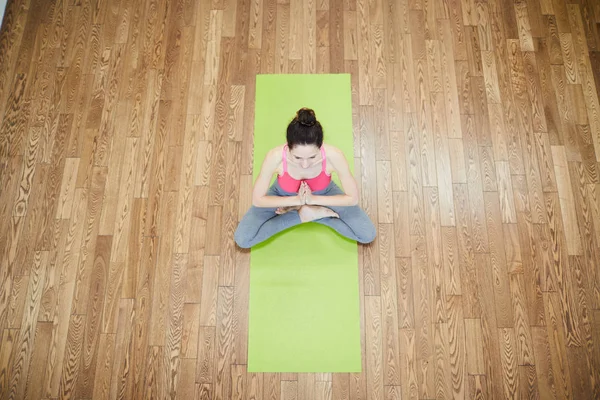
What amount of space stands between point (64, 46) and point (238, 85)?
119cm

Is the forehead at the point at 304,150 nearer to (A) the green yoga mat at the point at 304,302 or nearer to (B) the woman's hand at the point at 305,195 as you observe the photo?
(B) the woman's hand at the point at 305,195

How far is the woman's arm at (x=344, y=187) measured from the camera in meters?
2.01

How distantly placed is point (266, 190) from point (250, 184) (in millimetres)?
419

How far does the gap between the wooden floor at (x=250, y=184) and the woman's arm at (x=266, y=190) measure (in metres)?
0.38

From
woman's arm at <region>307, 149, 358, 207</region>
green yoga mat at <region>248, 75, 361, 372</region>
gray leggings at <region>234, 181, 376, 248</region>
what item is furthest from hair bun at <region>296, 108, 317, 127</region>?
green yoga mat at <region>248, 75, 361, 372</region>

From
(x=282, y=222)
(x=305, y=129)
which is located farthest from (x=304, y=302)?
(x=305, y=129)

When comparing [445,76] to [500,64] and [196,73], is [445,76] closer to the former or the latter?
[500,64]

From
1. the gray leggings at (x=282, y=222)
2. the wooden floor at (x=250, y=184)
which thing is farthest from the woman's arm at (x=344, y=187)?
the wooden floor at (x=250, y=184)

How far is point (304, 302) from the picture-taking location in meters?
2.27

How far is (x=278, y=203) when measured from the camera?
82.7 inches

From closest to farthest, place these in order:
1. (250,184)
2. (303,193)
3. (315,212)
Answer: (303,193) < (315,212) < (250,184)

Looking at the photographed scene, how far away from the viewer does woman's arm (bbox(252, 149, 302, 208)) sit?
78.9 inches

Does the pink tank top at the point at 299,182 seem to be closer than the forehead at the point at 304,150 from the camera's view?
No

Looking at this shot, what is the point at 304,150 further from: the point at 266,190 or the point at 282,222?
the point at 282,222
